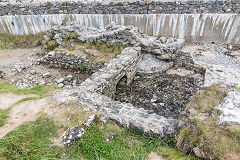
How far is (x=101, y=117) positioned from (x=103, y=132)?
17.2 inches

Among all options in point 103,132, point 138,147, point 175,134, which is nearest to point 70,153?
point 103,132

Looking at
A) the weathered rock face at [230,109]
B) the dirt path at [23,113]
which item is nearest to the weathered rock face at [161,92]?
the weathered rock face at [230,109]

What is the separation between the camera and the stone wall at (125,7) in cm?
947

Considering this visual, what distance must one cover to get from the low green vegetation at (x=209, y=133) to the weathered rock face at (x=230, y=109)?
0.35 feet

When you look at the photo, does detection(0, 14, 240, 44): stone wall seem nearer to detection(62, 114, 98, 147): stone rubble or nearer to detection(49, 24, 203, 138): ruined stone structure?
detection(49, 24, 203, 138): ruined stone structure

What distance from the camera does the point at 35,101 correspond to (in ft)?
15.2

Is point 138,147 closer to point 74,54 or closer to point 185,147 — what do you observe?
point 185,147

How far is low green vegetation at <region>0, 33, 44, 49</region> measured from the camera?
1012 centimetres

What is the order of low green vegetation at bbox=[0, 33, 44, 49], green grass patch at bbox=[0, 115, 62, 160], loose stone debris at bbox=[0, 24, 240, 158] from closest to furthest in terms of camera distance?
1. green grass patch at bbox=[0, 115, 62, 160]
2. loose stone debris at bbox=[0, 24, 240, 158]
3. low green vegetation at bbox=[0, 33, 44, 49]

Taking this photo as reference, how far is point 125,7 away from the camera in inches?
389

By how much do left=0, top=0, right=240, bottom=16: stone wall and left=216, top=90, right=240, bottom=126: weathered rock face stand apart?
7500 mm

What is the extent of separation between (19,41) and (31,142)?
934 cm

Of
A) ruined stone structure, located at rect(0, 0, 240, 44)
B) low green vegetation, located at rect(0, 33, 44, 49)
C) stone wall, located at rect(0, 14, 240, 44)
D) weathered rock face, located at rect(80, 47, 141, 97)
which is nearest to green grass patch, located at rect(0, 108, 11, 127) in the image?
weathered rock face, located at rect(80, 47, 141, 97)

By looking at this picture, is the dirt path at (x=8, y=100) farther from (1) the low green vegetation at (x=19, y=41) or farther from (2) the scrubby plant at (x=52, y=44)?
(1) the low green vegetation at (x=19, y=41)
